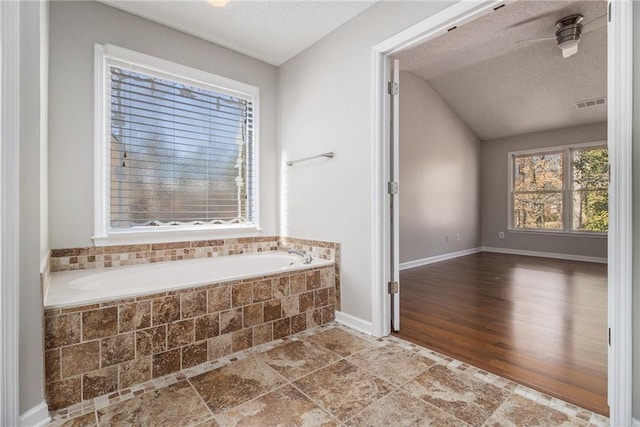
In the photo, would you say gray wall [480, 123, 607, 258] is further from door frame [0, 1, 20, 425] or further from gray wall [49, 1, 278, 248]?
door frame [0, 1, 20, 425]

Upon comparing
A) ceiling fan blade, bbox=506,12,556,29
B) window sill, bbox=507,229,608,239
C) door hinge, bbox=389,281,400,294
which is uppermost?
ceiling fan blade, bbox=506,12,556,29

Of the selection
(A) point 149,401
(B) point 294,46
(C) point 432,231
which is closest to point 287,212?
(B) point 294,46

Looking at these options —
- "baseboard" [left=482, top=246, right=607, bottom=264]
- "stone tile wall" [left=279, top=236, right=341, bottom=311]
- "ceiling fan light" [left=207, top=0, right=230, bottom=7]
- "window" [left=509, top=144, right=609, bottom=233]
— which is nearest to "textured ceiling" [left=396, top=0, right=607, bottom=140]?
"window" [left=509, top=144, right=609, bottom=233]

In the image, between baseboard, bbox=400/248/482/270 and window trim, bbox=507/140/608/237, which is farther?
window trim, bbox=507/140/608/237

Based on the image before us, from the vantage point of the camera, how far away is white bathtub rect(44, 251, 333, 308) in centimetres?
159

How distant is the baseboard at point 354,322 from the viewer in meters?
2.29

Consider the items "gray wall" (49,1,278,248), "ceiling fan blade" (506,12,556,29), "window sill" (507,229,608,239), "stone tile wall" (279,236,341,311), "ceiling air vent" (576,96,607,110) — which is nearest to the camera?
"gray wall" (49,1,278,248)

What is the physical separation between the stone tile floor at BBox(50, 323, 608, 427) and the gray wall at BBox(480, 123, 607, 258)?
4.95 m

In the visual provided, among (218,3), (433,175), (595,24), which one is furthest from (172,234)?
(595,24)

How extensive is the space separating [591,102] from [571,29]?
6.75 feet

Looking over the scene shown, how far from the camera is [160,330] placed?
5.57ft

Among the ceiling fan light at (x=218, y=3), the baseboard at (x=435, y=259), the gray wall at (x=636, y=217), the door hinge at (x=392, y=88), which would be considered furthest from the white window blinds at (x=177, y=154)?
the gray wall at (x=636, y=217)

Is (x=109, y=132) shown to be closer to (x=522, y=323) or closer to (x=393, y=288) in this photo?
(x=393, y=288)

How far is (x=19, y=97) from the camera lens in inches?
49.8
